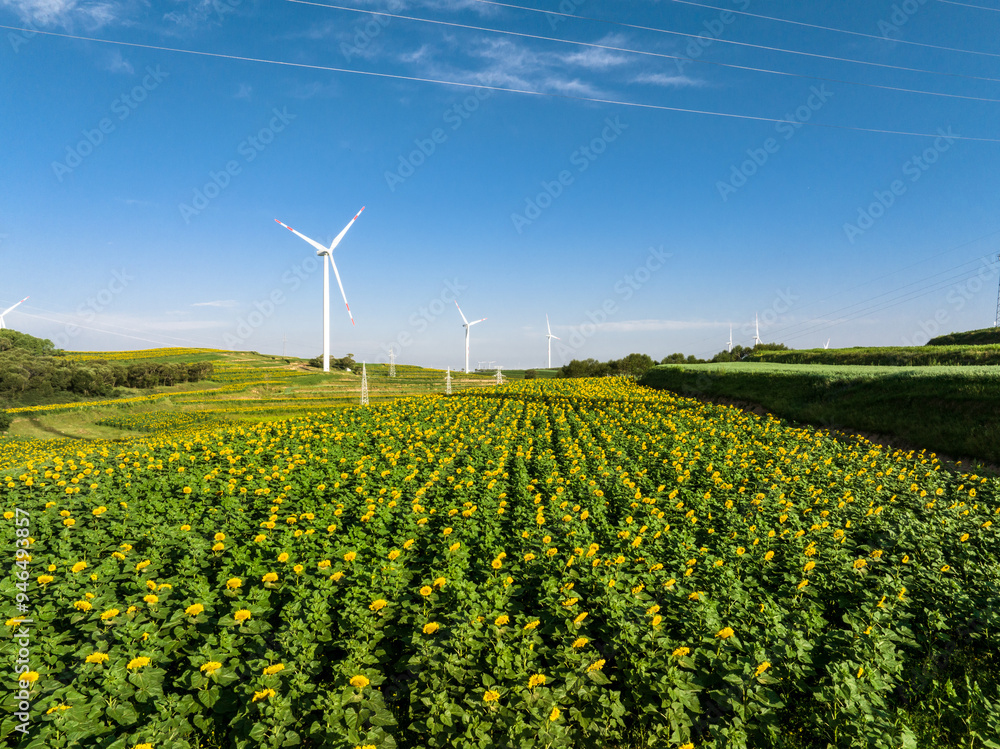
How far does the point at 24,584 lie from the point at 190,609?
278 cm

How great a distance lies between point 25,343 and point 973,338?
457 ft

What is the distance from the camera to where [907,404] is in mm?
18234

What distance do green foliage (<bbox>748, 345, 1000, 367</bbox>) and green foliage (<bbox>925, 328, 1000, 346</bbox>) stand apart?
28.6 ft

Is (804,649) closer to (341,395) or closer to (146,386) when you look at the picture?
(341,395)

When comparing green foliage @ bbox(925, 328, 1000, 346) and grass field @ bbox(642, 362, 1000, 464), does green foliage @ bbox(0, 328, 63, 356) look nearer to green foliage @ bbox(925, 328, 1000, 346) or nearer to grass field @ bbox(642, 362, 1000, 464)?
grass field @ bbox(642, 362, 1000, 464)

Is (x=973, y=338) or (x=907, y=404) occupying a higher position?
(x=973, y=338)

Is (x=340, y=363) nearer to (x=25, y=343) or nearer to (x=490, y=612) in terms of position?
(x=25, y=343)

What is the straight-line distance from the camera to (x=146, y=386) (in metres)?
62.7

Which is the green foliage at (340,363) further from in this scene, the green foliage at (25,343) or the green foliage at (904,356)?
the green foliage at (904,356)

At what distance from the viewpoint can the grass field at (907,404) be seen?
589 inches

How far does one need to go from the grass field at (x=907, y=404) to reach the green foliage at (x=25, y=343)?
317 ft

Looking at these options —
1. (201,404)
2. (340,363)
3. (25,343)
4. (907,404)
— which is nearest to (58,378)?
(201,404)

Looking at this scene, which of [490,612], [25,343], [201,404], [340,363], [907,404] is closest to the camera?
[490,612]

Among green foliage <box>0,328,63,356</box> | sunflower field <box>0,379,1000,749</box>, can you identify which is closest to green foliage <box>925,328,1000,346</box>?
sunflower field <box>0,379,1000,749</box>
